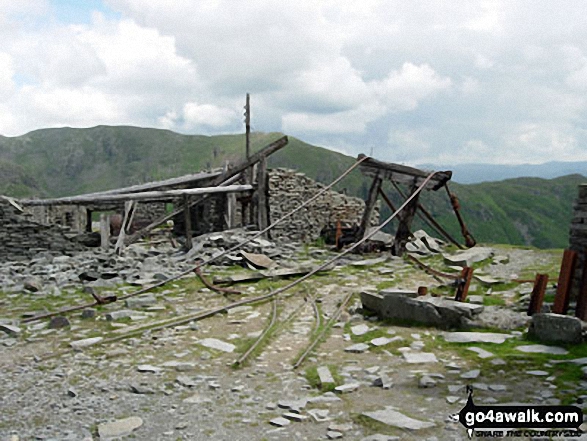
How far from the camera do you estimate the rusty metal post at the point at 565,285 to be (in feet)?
25.7

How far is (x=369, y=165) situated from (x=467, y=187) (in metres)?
189

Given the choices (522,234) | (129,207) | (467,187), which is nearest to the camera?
(129,207)

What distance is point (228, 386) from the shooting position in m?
6.03

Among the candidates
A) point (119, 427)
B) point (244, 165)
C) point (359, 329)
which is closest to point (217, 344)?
point (359, 329)

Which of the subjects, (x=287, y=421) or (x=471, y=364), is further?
(x=471, y=364)

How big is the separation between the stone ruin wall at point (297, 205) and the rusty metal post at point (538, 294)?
12680 mm

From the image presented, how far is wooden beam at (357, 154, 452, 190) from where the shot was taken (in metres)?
16.8

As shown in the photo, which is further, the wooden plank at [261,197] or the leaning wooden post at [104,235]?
the wooden plank at [261,197]

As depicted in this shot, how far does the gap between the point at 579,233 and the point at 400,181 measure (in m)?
9.07

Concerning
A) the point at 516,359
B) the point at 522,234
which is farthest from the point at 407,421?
the point at 522,234

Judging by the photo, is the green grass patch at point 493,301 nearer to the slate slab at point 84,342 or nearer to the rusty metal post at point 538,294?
the rusty metal post at point 538,294

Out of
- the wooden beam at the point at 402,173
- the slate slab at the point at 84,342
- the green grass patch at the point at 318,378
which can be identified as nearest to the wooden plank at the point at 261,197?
the wooden beam at the point at 402,173

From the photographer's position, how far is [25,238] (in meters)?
17.2

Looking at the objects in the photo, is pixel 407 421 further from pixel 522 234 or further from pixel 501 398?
pixel 522 234
